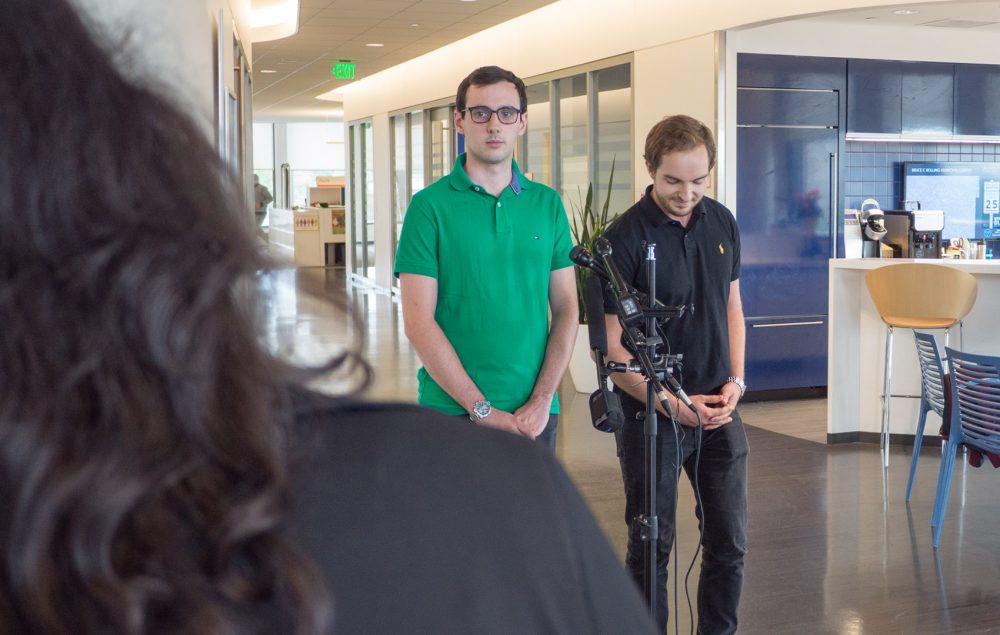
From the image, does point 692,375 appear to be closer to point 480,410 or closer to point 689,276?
point 689,276

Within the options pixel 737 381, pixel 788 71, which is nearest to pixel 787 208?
pixel 788 71

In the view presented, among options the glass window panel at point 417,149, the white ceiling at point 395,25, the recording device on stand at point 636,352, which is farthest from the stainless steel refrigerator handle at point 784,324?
the glass window panel at point 417,149

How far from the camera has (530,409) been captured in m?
2.75

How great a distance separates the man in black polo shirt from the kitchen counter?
3.69 m

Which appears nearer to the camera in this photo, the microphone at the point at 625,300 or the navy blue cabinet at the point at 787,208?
the microphone at the point at 625,300

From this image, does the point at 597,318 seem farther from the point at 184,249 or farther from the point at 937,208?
the point at 937,208

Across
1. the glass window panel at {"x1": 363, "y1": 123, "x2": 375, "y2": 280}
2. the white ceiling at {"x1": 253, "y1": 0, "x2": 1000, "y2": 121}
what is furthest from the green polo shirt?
the glass window panel at {"x1": 363, "y1": 123, "x2": 375, "y2": 280}

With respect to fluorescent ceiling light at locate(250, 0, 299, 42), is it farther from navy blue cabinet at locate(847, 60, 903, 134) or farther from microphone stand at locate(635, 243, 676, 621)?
microphone stand at locate(635, 243, 676, 621)

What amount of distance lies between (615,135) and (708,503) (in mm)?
6384

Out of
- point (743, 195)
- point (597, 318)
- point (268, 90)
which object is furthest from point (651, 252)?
point (268, 90)

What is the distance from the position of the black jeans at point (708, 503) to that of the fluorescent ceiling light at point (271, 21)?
8368 mm

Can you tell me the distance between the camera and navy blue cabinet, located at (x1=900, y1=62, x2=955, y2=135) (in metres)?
8.35

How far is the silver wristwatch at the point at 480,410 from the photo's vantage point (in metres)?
2.67

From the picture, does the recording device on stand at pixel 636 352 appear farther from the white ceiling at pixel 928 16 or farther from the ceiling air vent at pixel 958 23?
the ceiling air vent at pixel 958 23
